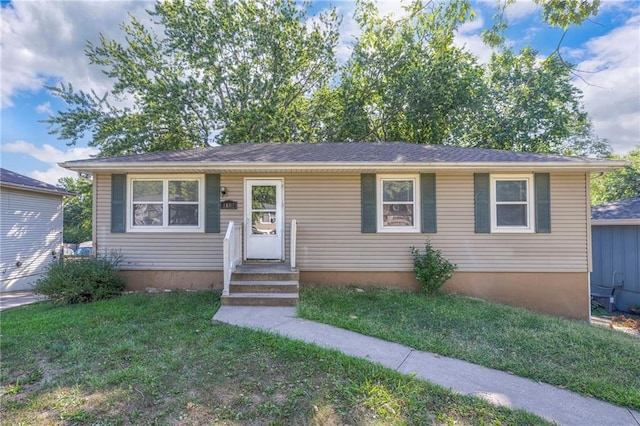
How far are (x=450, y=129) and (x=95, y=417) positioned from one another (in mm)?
15214

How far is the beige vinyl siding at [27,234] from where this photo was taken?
938cm

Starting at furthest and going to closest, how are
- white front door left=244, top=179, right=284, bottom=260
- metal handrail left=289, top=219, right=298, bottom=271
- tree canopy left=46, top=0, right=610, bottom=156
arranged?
1. tree canopy left=46, top=0, right=610, bottom=156
2. white front door left=244, top=179, right=284, bottom=260
3. metal handrail left=289, top=219, right=298, bottom=271

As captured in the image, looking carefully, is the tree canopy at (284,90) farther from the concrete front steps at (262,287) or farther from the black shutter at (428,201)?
the concrete front steps at (262,287)

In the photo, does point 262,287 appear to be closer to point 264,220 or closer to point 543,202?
point 264,220

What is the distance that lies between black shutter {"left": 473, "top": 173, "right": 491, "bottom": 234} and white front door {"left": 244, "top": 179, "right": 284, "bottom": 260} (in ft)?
14.5

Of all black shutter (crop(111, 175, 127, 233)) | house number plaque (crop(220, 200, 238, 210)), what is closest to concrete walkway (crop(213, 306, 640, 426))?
house number plaque (crop(220, 200, 238, 210))

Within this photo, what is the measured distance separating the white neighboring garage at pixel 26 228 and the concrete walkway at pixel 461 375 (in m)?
9.50

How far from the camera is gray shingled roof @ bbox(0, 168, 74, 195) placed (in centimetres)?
931

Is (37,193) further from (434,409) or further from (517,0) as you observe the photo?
(517,0)

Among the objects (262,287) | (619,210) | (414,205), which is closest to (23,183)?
(262,287)

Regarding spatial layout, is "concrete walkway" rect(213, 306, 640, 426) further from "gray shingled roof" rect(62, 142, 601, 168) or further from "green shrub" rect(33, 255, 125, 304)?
"gray shingled roof" rect(62, 142, 601, 168)

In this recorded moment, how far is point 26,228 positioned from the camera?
1008 centimetres

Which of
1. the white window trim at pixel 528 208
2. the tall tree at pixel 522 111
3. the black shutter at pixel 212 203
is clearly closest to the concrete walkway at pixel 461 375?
the black shutter at pixel 212 203

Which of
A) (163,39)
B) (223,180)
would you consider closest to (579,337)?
(223,180)
